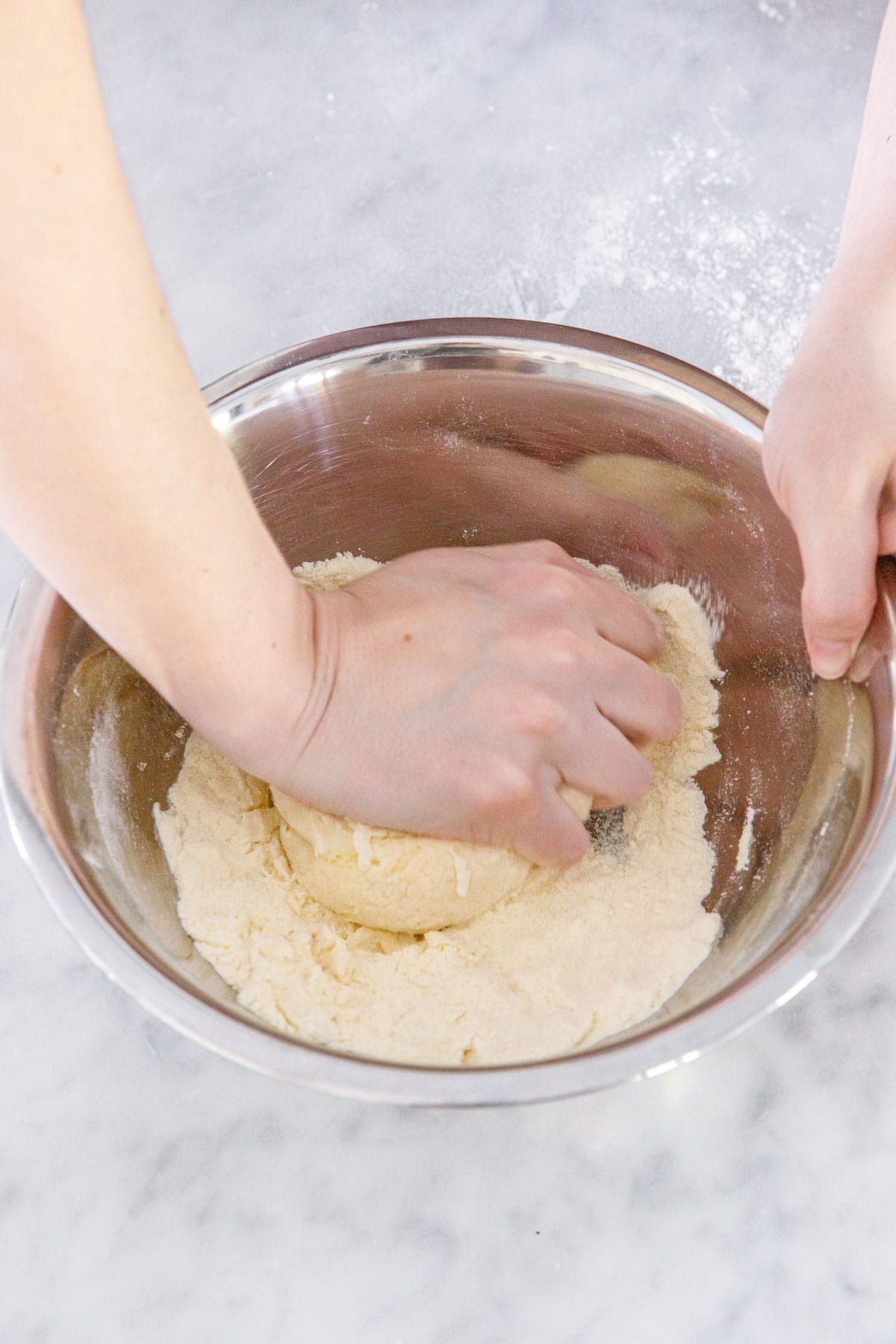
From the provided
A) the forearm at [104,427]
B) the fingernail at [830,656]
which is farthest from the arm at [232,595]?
the fingernail at [830,656]

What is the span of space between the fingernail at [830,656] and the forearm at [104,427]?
1.22ft

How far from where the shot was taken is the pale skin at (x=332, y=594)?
1.62 feet

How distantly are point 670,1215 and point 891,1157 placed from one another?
0.17m

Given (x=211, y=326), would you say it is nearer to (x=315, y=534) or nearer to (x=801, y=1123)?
(x=315, y=534)

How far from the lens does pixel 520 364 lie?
88 cm

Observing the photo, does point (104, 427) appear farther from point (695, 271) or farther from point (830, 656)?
→ point (695, 271)

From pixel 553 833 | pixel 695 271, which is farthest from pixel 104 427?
pixel 695 271

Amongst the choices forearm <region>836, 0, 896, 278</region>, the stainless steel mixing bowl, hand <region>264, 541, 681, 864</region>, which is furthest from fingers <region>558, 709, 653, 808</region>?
forearm <region>836, 0, 896, 278</region>

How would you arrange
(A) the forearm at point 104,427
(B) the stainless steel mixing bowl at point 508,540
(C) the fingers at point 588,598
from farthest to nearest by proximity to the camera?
(C) the fingers at point 588,598
(B) the stainless steel mixing bowl at point 508,540
(A) the forearm at point 104,427

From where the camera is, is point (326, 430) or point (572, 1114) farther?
point (326, 430)

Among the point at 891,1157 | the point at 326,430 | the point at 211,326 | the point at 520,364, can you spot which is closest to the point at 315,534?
the point at 326,430

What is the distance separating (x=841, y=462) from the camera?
727 mm

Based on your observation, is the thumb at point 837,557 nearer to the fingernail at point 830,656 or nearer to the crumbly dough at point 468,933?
the fingernail at point 830,656

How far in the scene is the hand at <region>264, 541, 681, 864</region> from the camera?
0.73 m
